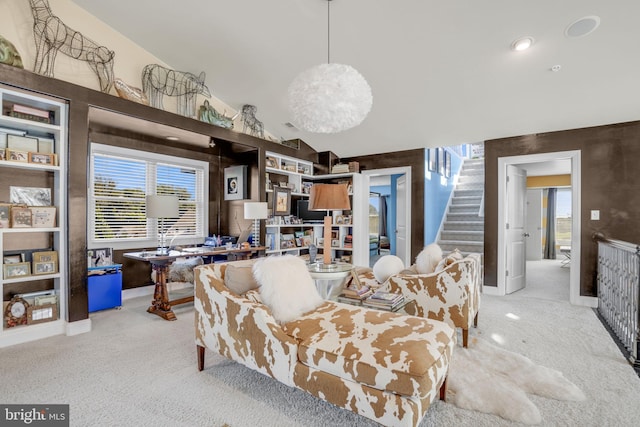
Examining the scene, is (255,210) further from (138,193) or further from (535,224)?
(535,224)

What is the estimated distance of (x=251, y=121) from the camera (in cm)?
468

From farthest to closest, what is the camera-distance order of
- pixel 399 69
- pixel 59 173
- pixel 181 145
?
1. pixel 181 145
2. pixel 399 69
3. pixel 59 173

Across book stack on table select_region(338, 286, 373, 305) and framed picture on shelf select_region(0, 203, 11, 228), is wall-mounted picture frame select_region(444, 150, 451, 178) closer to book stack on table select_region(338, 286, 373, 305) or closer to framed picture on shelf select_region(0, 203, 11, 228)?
book stack on table select_region(338, 286, 373, 305)

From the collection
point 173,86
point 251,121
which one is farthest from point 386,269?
point 173,86

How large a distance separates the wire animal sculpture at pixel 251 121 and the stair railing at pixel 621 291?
4455 mm

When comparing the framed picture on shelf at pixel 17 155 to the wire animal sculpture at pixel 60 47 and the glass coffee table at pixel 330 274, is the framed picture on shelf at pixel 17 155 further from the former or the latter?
the glass coffee table at pixel 330 274

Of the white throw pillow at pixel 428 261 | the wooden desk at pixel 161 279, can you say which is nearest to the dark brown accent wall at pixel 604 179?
the white throw pillow at pixel 428 261

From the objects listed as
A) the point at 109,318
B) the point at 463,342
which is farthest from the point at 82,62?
the point at 463,342

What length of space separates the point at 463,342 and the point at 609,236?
9.19 ft

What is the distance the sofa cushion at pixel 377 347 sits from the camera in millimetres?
1439

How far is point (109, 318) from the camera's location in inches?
134

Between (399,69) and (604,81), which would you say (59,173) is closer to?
(399,69)

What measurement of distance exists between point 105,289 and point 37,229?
3.49 feet

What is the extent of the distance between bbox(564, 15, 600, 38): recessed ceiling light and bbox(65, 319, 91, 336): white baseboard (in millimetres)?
5084
